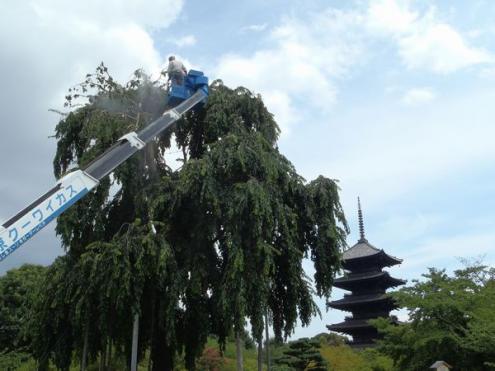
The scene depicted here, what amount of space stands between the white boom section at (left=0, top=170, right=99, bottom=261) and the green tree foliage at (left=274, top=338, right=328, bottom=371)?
16280 millimetres

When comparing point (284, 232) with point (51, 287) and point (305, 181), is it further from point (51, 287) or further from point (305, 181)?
point (51, 287)

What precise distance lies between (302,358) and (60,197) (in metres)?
17.3

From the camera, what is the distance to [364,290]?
28.8 meters

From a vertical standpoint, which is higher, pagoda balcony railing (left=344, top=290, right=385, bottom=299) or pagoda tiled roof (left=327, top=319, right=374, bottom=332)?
pagoda balcony railing (left=344, top=290, right=385, bottom=299)

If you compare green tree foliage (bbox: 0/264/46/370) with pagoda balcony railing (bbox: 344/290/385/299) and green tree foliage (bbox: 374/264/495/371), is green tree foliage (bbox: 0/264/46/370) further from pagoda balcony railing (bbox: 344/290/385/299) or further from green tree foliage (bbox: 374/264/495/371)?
pagoda balcony railing (bbox: 344/290/385/299)

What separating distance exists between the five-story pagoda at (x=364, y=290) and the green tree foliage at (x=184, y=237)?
1590cm

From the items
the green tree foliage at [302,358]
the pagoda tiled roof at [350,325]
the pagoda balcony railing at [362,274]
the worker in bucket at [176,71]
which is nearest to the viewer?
the worker in bucket at [176,71]

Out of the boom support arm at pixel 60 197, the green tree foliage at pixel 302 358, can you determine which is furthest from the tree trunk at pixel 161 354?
the green tree foliage at pixel 302 358

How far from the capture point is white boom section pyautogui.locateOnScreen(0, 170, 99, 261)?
5891 millimetres

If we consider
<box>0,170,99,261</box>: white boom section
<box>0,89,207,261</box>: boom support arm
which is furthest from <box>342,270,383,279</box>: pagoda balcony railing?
<box>0,170,99,261</box>: white boom section

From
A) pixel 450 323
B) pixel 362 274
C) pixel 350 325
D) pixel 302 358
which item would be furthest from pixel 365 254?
pixel 450 323

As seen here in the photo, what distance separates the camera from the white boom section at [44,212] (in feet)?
19.3

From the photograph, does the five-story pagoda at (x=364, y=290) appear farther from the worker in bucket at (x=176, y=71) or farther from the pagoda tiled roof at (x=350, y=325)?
the worker in bucket at (x=176, y=71)

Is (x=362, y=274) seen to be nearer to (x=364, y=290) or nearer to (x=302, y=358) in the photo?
(x=364, y=290)
